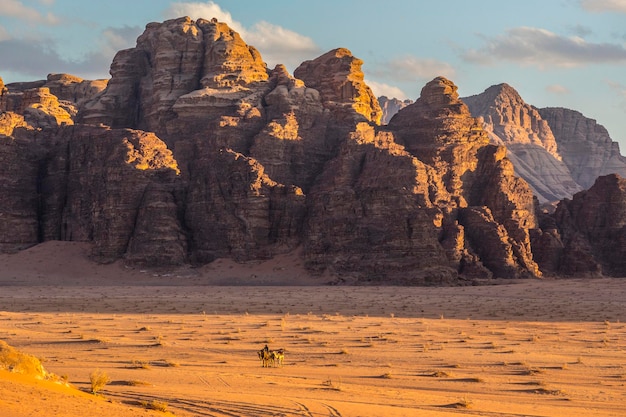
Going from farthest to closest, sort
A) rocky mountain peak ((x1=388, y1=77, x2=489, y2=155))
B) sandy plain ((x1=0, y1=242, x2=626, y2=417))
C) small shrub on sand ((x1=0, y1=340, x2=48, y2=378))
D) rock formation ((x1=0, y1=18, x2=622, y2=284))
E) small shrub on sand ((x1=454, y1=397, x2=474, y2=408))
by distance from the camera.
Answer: rocky mountain peak ((x1=388, y1=77, x2=489, y2=155)) < rock formation ((x1=0, y1=18, x2=622, y2=284)) < small shrub on sand ((x1=454, y1=397, x2=474, y2=408)) < sandy plain ((x1=0, y1=242, x2=626, y2=417)) < small shrub on sand ((x1=0, y1=340, x2=48, y2=378))

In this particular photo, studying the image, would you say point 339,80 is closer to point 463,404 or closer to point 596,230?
point 596,230

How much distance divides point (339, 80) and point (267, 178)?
66.4ft

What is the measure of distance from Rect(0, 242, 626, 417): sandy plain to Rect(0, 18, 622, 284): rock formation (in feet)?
32.5

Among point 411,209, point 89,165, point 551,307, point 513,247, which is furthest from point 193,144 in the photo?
point 551,307

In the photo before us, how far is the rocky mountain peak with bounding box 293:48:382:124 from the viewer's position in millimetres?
88938

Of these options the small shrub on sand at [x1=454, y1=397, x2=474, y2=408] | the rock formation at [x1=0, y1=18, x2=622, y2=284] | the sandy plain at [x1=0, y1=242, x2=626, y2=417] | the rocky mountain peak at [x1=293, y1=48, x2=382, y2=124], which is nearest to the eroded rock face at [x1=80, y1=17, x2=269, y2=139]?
the rock formation at [x1=0, y1=18, x2=622, y2=284]

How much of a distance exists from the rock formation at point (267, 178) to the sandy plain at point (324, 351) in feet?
32.5

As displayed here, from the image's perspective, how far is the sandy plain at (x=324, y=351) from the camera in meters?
15.4

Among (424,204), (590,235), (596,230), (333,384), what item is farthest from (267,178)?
(333,384)

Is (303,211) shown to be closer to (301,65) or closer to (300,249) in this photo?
(300,249)

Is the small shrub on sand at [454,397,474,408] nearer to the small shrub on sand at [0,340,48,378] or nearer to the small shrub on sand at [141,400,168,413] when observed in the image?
the small shrub on sand at [141,400,168,413]

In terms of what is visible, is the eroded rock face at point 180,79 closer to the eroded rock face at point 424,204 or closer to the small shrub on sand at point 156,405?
the eroded rock face at point 424,204

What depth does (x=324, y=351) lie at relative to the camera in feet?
82.8

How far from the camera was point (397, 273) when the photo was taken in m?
65.3
